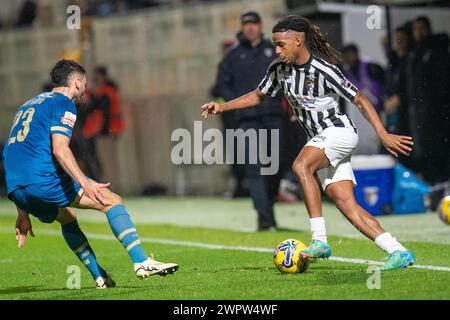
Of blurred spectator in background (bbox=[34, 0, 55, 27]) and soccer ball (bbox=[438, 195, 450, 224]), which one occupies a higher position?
blurred spectator in background (bbox=[34, 0, 55, 27])

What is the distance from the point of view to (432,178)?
50.9 feet

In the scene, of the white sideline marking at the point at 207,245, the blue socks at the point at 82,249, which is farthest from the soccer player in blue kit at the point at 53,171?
the white sideline marking at the point at 207,245

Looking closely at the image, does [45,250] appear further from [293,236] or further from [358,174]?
[358,174]

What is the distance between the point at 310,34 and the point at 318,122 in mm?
741

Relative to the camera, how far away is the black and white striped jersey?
8.50 m

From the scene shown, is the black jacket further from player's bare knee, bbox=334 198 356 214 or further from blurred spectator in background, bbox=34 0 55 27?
blurred spectator in background, bbox=34 0 55 27

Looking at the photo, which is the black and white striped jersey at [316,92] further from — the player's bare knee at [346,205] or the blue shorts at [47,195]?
the blue shorts at [47,195]

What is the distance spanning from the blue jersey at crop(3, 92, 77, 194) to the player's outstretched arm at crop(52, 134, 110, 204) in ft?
0.30

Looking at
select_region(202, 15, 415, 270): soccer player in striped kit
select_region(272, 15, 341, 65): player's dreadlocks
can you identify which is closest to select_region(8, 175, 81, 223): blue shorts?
select_region(202, 15, 415, 270): soccer player in striped kit

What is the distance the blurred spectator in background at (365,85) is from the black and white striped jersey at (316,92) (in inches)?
295

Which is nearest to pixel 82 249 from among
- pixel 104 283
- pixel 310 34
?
pixel 104 283

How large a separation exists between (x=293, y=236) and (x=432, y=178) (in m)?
4.39

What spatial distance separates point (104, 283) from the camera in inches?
314
